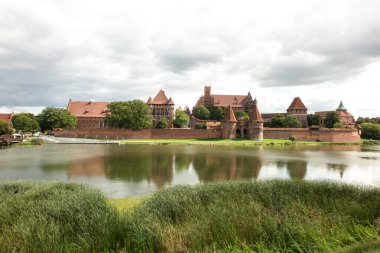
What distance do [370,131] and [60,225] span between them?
259 ft

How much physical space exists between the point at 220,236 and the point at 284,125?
64555 mm

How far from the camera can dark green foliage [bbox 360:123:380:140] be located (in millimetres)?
71250

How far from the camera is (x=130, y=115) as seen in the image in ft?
198

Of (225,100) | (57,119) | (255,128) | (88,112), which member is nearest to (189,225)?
(255,128)

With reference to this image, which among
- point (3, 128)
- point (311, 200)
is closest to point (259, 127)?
point (3, 128)

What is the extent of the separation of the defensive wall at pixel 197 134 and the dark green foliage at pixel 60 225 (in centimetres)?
5271

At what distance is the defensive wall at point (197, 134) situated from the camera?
61.9 metres

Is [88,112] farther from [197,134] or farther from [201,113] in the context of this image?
[197,134]

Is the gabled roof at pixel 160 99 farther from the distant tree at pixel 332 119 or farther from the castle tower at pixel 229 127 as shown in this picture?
the distant tree at pixel 332 119

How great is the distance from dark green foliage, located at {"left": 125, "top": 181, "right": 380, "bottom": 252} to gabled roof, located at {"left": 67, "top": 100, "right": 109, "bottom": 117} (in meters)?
72.1

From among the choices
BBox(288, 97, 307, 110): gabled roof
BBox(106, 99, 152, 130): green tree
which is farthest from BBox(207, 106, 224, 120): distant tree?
BBox(288, 97, 307, 110): gabled roof

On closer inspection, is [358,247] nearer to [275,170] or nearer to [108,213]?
[108,213]

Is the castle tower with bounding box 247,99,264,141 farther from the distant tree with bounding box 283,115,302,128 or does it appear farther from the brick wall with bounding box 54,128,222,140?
the distant tree with bounding box 283,115,302,128

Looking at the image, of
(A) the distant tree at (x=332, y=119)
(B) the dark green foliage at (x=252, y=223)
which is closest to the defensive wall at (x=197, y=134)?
(A) the distant tree at (x=332, y=119)
